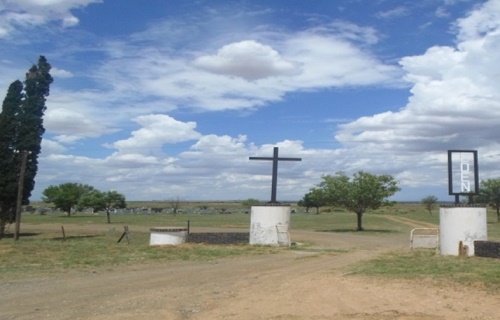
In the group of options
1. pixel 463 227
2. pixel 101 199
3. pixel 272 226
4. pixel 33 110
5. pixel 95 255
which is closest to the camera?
pixel 463 227

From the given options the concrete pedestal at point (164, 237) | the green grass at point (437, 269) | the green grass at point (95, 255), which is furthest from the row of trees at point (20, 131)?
the green grass at point (437, 269)

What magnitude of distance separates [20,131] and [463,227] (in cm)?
2709

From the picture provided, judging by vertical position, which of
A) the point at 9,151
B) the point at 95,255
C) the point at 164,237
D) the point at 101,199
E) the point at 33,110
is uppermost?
the point at 33,110

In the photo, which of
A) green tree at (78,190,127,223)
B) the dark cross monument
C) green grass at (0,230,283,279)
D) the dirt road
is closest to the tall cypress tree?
green grass at (0,230,283,279)

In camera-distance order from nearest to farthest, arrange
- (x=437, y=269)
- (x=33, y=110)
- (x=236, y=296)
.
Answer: (x=236, y=296), (x=437, y=269), (x=33, y=110)

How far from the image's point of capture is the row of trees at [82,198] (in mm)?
69688

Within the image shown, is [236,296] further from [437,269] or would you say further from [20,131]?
[20,131]

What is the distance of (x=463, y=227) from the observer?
18281 millimetres

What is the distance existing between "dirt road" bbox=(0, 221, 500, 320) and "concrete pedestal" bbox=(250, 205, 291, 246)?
754 cm

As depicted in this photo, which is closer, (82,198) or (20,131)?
(20,131)

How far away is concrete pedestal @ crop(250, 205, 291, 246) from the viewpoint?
76.7ft

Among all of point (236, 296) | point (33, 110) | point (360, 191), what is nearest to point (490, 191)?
point (360, 191)

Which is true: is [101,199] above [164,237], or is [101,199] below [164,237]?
above

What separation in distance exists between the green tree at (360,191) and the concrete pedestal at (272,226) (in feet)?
48.5
